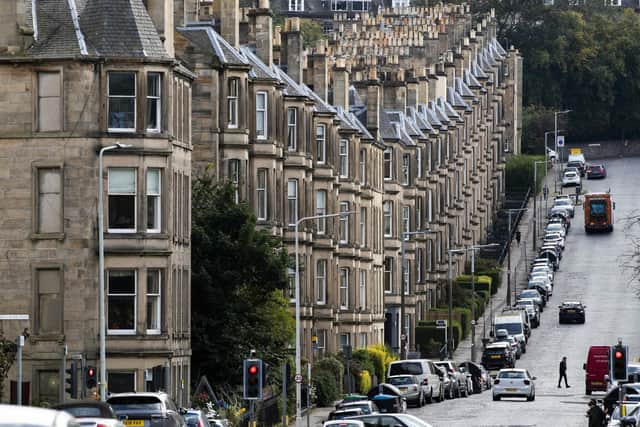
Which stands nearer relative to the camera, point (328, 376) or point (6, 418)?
point (6, 418)

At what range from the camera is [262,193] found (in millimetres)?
82625

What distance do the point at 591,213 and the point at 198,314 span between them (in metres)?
104

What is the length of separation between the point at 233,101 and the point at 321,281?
58.8 ft

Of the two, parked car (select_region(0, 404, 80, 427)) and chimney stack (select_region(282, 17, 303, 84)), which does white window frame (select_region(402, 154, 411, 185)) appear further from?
parked car (select_region(0, 404, 80, 427))

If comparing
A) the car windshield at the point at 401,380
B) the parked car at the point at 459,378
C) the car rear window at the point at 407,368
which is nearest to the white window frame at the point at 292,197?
the parked car at the point at 459,378

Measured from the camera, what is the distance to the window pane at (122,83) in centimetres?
6247

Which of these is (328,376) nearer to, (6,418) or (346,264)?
(346,264)

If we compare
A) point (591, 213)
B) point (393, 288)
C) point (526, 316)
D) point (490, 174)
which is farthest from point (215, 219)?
point (490, 174)

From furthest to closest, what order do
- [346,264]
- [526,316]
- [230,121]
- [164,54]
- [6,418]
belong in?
[526,316], [346,264], [230,121], [164,54], [6,418]

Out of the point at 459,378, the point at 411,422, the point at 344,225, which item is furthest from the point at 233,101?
the point at 411,422

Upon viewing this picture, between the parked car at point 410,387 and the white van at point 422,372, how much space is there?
0.65 meters

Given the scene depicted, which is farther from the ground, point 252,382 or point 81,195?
point 81,195

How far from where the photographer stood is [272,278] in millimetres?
71250

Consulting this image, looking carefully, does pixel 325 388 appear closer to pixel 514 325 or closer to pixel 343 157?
pixel 343 157
